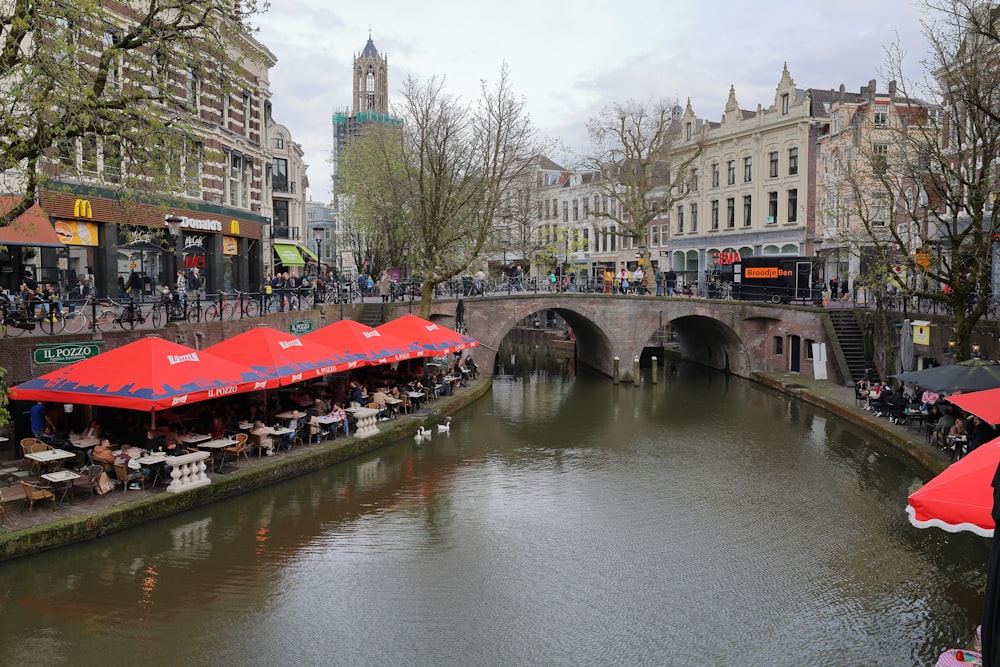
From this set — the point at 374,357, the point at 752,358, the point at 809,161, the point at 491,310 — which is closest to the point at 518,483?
the point at 374,357

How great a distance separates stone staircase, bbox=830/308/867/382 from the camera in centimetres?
3016

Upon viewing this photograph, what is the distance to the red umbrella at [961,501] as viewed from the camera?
7.14 meters

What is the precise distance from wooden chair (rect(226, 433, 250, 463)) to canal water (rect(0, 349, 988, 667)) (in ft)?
4.03

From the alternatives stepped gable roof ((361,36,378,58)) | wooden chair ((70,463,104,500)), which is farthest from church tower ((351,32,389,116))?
wooden chair ((70,463,104,500))

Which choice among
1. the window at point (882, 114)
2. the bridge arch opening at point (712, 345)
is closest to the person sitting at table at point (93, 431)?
the bridge arch opening at point (712, 345)

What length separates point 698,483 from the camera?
17078 millimetres

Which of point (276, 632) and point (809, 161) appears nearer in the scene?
point (276, 632)

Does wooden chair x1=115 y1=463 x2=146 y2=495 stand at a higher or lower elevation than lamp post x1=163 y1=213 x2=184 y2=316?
lower

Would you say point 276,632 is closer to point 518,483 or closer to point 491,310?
point 518,483

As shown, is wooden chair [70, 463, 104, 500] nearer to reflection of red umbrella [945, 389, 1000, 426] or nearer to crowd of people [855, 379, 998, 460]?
reflection of red umbrella [945, 389, 1000, 426]

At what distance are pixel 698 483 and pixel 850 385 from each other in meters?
15.5

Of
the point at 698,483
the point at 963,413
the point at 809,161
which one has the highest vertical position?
the point at 809,161

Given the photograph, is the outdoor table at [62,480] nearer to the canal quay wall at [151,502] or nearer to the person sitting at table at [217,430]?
the canal quay wall at [151,502]

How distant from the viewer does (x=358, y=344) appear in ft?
68.5
